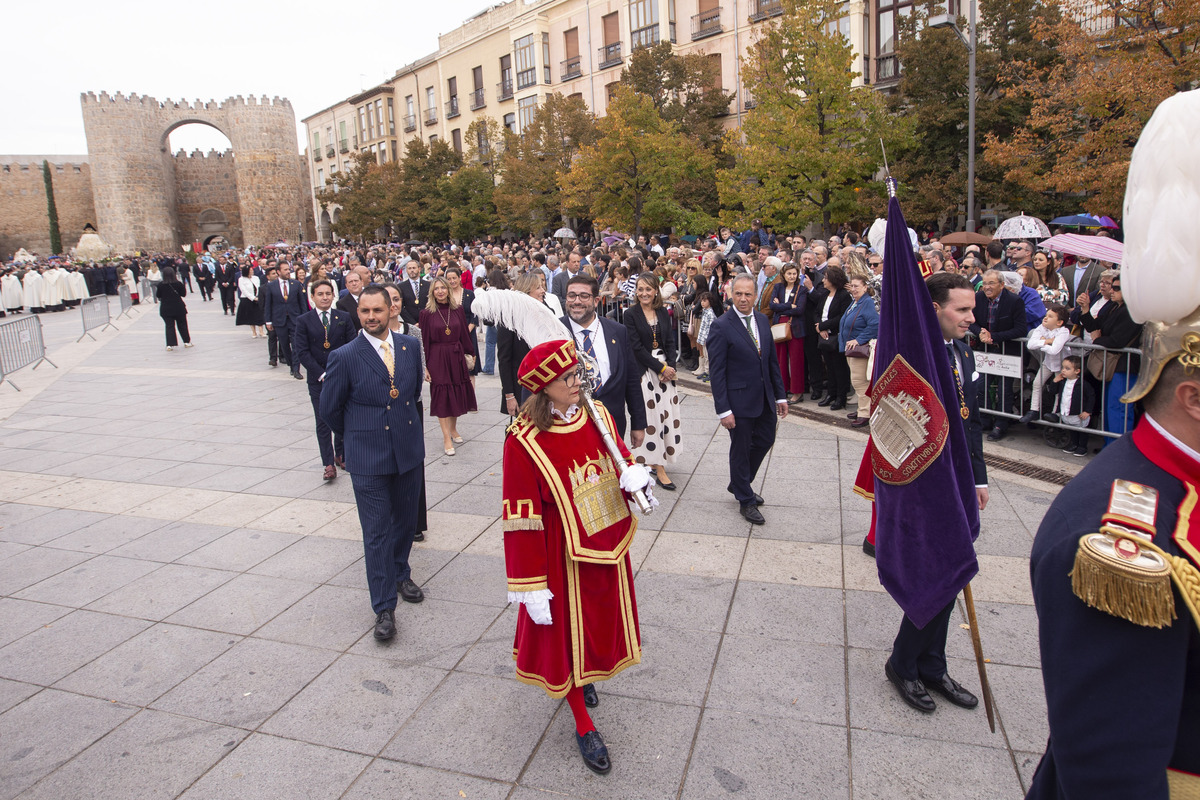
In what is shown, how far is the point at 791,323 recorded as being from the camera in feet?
32.0

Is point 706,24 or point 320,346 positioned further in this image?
point 706,24

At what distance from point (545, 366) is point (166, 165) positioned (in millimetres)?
67400

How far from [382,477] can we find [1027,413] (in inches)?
246

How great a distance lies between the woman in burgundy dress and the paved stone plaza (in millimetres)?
945

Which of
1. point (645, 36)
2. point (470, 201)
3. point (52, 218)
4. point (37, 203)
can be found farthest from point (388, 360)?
point (37, 203)

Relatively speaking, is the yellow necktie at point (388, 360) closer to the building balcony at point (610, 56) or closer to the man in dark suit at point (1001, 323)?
the man in dark suit at point (1001, 323)

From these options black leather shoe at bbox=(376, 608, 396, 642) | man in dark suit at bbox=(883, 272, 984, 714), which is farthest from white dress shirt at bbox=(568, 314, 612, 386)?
man in dark suit at bbox=(883, 272, 984, 714)

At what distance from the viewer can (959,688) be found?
3.53 metres

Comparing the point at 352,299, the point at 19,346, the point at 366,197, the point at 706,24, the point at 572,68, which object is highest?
the point at 572,68

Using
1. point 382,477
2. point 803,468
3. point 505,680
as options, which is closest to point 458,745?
point 505,680

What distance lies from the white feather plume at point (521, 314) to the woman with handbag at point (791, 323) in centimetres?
479

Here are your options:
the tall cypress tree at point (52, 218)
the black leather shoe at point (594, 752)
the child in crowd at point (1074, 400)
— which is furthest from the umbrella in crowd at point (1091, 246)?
the tall cypress tree at point (52, 218)

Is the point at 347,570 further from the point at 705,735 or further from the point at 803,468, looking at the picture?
the point at 803,468

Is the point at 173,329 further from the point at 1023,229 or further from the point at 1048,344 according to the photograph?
the point at 1023,229
